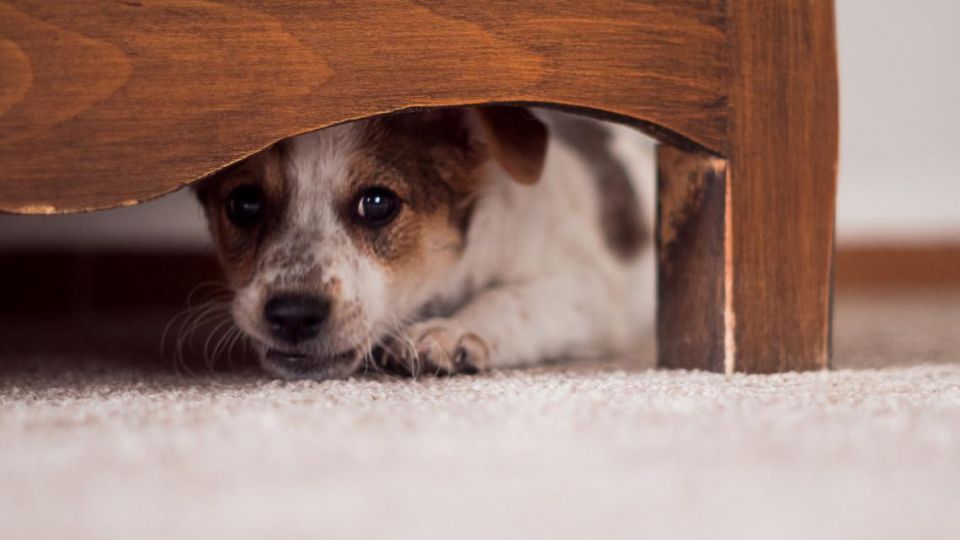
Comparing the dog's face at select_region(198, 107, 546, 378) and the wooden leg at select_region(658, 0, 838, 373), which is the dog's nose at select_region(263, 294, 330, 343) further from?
the wooden leg at select_region(658, 0, 838, 373)

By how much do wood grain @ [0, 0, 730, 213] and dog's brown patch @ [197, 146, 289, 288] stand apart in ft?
1.20

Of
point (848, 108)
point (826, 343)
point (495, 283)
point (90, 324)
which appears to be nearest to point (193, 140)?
point (495, 283)

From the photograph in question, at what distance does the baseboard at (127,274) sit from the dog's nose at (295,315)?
1340 mm

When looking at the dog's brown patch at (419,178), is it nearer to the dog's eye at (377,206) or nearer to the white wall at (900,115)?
the dog's eye at (377,206)

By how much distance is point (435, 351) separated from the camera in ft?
4.40

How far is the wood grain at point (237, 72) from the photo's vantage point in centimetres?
106

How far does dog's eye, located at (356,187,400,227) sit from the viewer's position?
59.9 inches

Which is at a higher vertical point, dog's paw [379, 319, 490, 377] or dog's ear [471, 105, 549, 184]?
dog's ear [471, 105, 549, 184]

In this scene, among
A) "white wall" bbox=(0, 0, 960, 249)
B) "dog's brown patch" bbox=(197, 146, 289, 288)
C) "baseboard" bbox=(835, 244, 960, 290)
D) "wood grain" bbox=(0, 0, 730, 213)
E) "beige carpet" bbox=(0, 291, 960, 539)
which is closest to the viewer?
"beige carpet" bbox=(0, 291, 960, 539)

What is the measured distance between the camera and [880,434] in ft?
2.60

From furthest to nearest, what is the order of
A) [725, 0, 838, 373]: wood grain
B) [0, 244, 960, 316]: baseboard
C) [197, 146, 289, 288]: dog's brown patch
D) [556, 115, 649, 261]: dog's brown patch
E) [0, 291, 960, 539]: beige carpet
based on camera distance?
[0, 244, 960, 316]: baseboard < [556, 115, 649, 261]: dog's brown patch < [197, 146, 289, 288]: dog's brown patch < [725, 0, 838, 373]: wood grain < [0, 291, 960, 539]: beige carpet

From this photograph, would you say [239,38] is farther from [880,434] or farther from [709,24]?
[880,434]

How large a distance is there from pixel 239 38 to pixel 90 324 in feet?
5.58

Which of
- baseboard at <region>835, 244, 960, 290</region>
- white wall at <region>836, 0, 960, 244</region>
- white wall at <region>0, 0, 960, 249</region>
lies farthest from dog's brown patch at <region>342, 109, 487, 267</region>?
baseboard at <region>835, 244, 960, 290</region>
